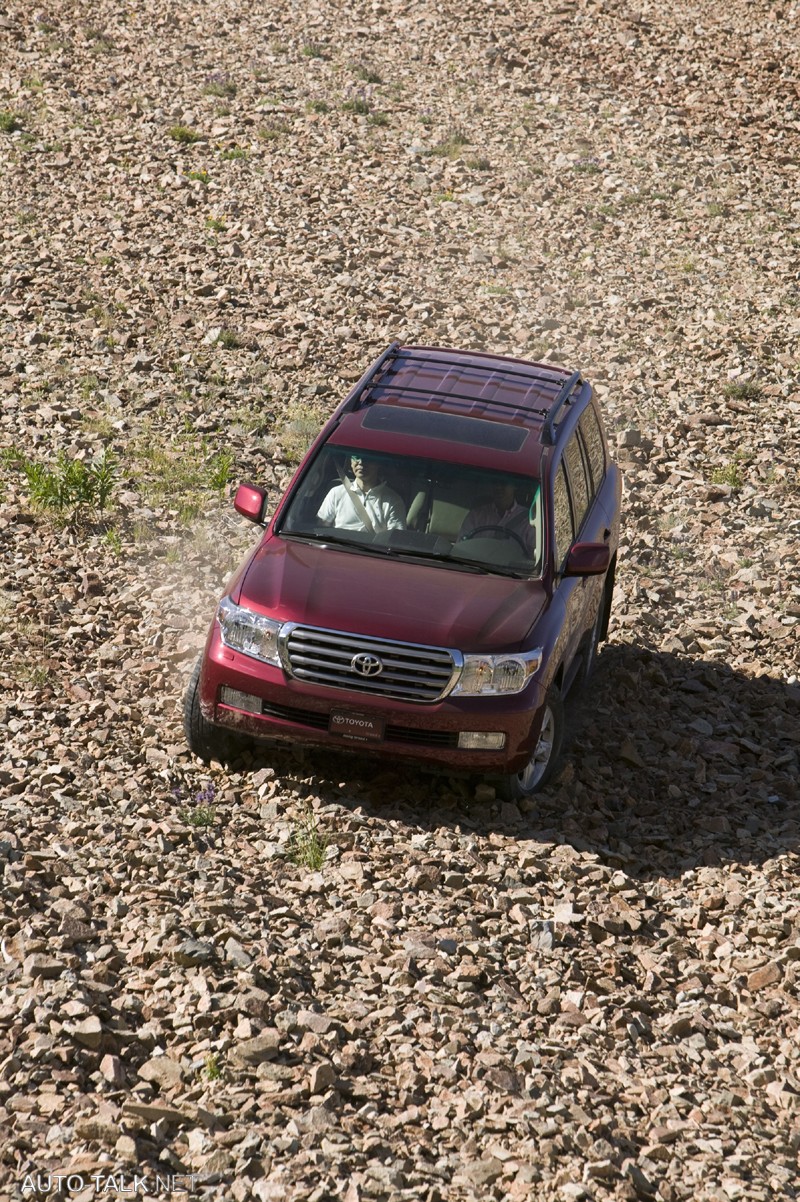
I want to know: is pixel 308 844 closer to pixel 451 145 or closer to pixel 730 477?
pixel 730 477

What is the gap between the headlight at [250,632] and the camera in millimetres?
7660

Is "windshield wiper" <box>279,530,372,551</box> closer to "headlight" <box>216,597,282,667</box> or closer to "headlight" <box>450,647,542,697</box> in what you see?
"headlight" <box>216,597,282,667</box>

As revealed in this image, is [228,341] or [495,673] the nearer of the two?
[495,673]

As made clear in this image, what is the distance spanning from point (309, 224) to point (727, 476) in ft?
23.8

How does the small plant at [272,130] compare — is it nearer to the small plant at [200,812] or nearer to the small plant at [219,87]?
the small plant at [219,87]

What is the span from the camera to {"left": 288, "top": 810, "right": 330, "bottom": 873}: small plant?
23.8 ft

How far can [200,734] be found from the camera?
26.3 ft

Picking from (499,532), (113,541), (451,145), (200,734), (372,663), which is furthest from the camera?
(451,145)

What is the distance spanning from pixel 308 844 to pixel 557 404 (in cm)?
356

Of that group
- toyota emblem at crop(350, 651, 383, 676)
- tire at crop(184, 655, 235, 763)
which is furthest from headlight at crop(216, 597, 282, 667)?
toyota emblem at crop(350, 651, 383, 676)

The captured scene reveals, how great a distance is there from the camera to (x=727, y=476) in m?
13.4

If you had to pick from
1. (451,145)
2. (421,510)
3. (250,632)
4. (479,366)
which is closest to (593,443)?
(479,366)

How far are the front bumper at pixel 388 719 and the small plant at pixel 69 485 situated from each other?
427 centimetres

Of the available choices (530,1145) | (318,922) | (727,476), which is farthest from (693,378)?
(530,1145)
